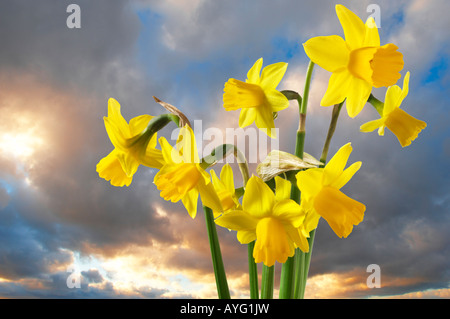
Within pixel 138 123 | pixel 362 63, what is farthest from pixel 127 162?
pixel 362 63

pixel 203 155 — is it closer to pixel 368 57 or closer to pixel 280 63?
pixel 280 63

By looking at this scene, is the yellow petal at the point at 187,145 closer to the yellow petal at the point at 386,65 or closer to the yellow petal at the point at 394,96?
the yellow petal at the point at 386,65

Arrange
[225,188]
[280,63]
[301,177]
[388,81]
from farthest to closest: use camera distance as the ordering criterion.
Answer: [225,188]
[280,63]
[388,81]
[301,177]

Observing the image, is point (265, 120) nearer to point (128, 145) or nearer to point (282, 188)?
point (282, 188)

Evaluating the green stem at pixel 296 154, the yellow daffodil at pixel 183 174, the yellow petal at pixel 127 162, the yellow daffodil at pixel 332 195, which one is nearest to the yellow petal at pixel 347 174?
the yellow daffodil at pixel 332 195
